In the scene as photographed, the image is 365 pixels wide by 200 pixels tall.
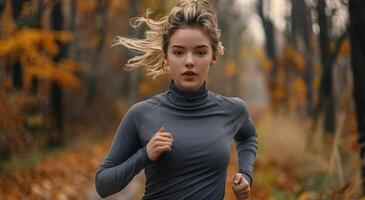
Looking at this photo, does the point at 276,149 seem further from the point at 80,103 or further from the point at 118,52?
the point at 118,52

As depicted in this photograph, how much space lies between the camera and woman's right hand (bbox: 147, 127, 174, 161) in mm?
2965

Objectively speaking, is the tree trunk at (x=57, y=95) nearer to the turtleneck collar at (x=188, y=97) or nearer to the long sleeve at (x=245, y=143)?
the long sleeve at (x=245, y=143)

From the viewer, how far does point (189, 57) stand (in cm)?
322

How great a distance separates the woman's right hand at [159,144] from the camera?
9.73 feet

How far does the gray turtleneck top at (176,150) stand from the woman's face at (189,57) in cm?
6

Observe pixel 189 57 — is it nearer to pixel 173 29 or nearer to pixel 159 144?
pixel 173 29

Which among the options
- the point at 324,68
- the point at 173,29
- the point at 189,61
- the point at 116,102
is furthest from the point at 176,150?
the point at 116,102

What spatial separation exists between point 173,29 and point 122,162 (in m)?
0.67

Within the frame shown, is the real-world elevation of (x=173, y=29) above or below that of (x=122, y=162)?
above

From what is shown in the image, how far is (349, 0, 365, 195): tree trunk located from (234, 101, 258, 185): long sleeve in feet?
14.4

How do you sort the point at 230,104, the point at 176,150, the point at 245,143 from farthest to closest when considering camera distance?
the point at 245,143 → the point at 230,104 → the point at 176,150

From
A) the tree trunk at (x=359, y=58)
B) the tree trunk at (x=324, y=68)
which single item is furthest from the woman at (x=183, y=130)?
the tree trunk at (x=324, y=68)

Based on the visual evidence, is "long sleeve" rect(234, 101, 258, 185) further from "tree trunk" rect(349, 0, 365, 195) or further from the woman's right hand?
"tree trunk" rect(349, 0, 365, 195)

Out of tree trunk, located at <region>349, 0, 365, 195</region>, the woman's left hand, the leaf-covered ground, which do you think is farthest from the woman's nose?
tree trunk, located at <region>349, 0, 365, 195</region>
